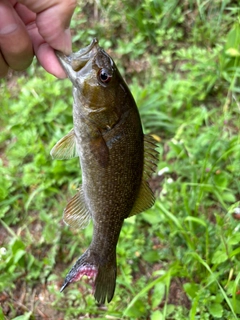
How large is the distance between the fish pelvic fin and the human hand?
34.9 inches

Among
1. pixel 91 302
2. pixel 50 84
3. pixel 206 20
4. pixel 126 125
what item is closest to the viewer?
pixel 126 125

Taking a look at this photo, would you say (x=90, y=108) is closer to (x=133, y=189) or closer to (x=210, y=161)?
(x=133, y=189)

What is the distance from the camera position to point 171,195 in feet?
9.66

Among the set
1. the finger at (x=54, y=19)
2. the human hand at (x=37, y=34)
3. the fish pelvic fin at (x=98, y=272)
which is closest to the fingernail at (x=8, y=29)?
the human hand at (x=37, y=34)

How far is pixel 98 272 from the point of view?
1964mm

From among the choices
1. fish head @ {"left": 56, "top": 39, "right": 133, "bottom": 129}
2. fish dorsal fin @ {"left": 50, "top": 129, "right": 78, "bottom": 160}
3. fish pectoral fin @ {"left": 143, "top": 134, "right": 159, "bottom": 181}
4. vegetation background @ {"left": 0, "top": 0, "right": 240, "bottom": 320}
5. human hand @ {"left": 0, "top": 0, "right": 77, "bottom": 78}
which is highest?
human hand @ {"left": 0, "top": 0, "right": 77, "bottom": 78}

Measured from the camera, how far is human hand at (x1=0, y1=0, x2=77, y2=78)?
70.6 inches

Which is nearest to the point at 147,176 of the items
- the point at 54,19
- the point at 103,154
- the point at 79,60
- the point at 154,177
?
the point at 103,154

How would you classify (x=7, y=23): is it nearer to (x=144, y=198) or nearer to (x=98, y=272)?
(x=144, y=198)

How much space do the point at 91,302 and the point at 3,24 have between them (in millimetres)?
1813

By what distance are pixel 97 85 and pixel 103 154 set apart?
11.8 inches

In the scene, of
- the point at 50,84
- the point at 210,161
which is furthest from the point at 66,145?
the point at 50,84

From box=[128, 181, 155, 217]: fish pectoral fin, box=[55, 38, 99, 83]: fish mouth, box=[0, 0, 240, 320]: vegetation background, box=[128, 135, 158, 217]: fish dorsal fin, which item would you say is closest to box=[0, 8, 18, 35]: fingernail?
box=[55, 38, 99, 83]: fish mouth

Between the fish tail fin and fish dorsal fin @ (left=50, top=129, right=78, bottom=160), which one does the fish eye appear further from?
the fish tail fin
